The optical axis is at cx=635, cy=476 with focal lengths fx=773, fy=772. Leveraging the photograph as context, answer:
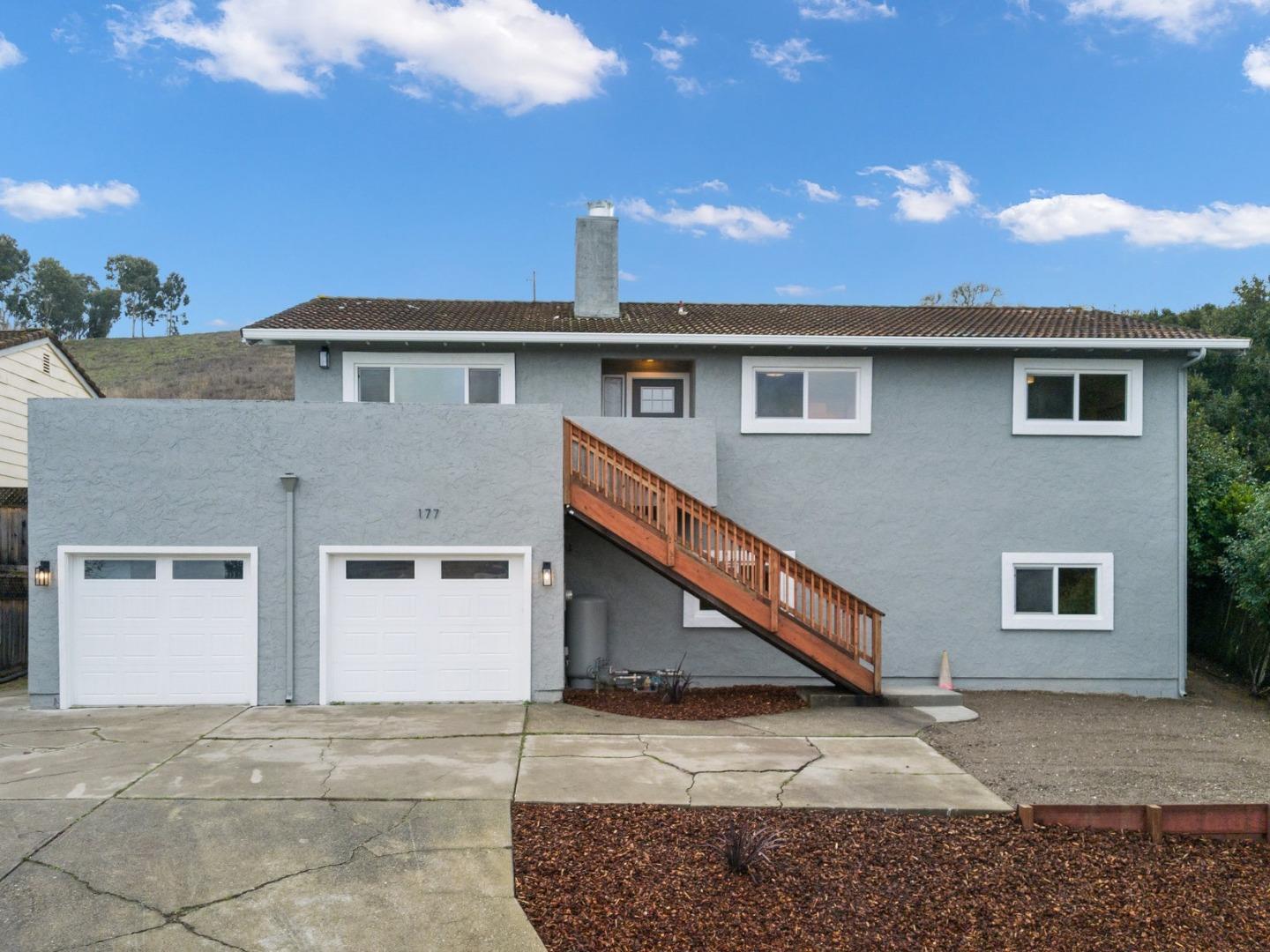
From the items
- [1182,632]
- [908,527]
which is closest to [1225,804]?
[908,527]

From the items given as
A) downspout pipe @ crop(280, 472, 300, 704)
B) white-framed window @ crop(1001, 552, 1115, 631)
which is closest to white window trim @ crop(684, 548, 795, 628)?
white-framed window @ crop(1001, 552, 1115, 631)

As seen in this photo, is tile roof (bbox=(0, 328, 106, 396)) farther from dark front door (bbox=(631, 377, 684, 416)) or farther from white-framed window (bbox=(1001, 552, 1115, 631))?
white-framed window (bbox=(1001, 552, 1115, 631))

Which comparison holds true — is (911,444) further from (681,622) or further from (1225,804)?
(1225,804)

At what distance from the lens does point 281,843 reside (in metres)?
5.63

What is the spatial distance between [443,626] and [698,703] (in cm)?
355

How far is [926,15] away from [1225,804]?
16.6 m

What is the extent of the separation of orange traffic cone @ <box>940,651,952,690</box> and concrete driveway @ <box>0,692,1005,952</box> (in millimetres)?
1745

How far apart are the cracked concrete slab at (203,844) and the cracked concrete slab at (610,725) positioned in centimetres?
276

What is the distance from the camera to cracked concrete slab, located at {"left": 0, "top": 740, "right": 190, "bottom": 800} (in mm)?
6613

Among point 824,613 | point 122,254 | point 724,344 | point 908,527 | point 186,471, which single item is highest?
point 122,254

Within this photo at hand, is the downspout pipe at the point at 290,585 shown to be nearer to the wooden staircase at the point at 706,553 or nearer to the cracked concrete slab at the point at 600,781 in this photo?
the wooden staircase at the point at 706,553

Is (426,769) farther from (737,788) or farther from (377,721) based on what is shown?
(737,788)

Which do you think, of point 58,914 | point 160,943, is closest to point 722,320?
point 160,943

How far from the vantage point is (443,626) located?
10164 mm
